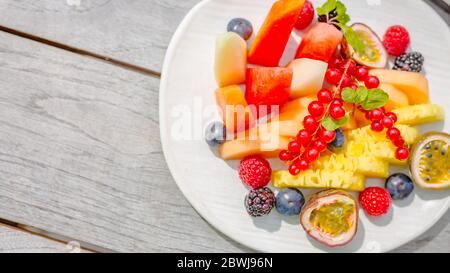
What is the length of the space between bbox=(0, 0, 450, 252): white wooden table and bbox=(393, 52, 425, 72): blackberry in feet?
1.45

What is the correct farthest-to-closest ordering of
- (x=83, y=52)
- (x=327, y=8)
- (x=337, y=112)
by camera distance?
(x=83, y=52) → (x=327, y=8) → (x=337, y=112)

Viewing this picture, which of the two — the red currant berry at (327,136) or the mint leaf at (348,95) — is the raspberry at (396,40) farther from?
the red currant berry at (327,136)

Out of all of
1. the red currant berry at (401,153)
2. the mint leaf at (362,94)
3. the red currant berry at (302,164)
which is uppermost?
the mint leaf at (362,94)

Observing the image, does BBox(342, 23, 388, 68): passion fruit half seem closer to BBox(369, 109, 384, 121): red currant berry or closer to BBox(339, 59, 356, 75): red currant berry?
BBox(339, 59, 356, 75): red currant berry

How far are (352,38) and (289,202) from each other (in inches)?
18.0

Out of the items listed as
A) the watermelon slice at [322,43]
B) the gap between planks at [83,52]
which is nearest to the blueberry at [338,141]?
the watermelon slice at [322,43]

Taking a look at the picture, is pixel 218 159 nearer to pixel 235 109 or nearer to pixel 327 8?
pixel 235 109

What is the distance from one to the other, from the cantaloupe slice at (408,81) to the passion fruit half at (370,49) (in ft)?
0.11

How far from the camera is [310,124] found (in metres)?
1.31

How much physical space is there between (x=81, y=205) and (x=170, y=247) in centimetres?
27

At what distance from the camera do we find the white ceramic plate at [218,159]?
1.39 m

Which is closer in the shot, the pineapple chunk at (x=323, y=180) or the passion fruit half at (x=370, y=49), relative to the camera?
the pineapple chunk at (x=323, y=180)

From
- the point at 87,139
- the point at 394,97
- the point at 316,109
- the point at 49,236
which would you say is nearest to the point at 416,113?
the point at 394,97

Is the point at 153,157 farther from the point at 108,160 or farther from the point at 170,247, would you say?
the point at 170,247
